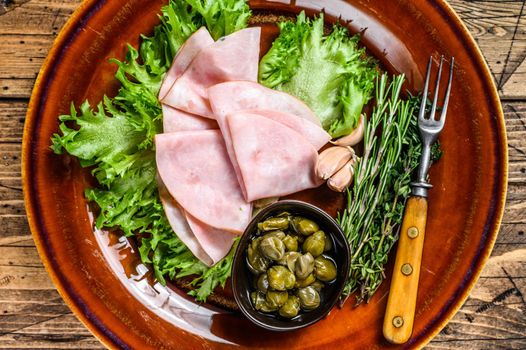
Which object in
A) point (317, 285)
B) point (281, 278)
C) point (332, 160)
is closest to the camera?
point (281, 278)

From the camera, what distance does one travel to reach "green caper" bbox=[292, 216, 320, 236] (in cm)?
175

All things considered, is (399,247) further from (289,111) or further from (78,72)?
(78,72)

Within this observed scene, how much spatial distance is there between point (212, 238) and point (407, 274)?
76 centimetres

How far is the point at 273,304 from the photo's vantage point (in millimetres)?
1726

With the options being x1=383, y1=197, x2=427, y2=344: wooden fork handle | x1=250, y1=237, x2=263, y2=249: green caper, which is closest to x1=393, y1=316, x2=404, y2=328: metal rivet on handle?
x1=383, y1=197, x2=427, y2=344: wooden fork handle

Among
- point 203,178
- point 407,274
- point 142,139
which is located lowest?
point 407,274

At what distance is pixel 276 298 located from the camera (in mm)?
1712

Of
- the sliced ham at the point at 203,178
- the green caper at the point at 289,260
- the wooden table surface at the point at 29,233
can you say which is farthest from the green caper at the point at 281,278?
the wooden table surface at the point at 29,233

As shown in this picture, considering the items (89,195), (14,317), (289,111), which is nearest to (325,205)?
(289,111)

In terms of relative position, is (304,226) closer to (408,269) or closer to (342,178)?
(342,178)

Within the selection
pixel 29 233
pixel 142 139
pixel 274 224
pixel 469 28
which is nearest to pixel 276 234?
pixel 274 224

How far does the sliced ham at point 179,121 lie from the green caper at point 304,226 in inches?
22.1

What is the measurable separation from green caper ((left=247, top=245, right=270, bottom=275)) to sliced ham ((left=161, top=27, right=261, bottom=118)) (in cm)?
60

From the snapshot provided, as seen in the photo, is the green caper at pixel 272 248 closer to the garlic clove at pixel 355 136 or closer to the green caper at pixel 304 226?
the green caper at pixel 304 226
